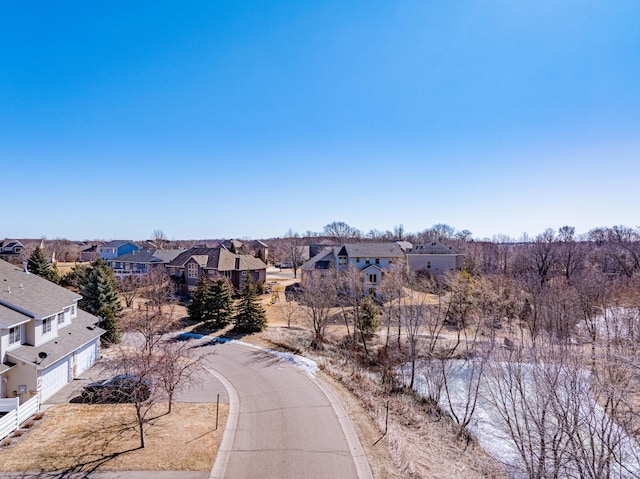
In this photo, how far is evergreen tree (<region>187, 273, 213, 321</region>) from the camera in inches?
1373

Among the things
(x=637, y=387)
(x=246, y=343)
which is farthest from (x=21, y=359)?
(x=637, y=387)

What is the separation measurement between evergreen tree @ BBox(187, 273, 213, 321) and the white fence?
59.8 feet

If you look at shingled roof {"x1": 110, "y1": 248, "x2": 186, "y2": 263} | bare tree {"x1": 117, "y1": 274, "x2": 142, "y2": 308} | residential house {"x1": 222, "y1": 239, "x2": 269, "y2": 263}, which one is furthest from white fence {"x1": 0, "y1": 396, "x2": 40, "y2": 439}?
residential house {"x1": 222, "y1": 239, "x2": 269, "y2": 263}

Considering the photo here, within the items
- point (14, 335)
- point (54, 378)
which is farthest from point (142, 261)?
point (14, 335)

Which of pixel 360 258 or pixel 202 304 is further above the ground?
pixel 360 258

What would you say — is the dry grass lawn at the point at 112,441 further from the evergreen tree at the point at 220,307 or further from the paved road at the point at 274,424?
the evergreen tree at the point at 220,307

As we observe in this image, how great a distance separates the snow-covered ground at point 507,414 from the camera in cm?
1382

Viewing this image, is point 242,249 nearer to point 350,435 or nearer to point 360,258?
point 360,258

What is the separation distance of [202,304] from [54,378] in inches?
670

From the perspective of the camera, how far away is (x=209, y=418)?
16297 mm

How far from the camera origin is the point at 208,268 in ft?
152

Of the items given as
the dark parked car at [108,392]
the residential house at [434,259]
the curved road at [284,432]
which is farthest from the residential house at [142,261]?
the residential house at [434,259]

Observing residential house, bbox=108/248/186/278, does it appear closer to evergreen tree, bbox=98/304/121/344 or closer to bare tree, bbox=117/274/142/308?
bare tree, bbox=117/274/142/308

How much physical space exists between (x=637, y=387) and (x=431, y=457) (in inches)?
381
